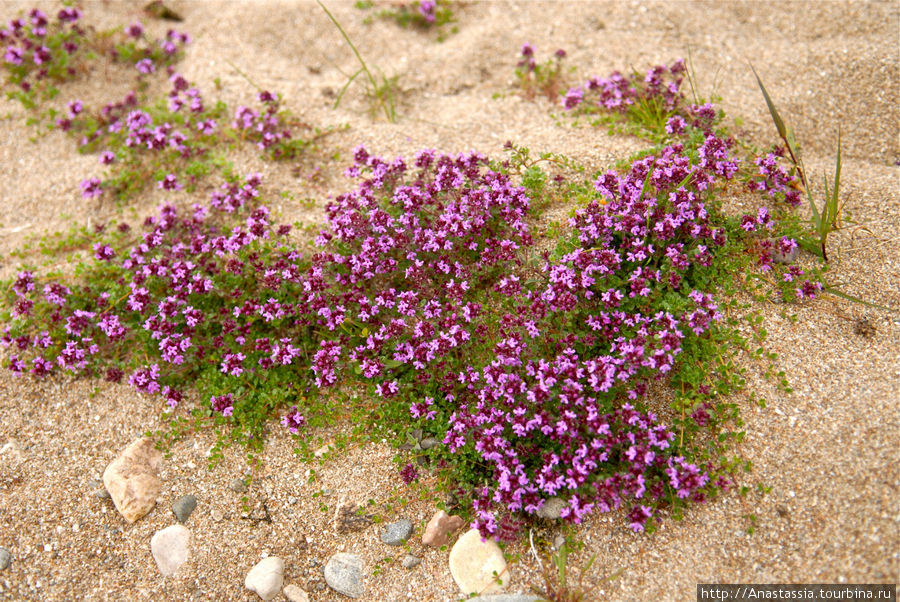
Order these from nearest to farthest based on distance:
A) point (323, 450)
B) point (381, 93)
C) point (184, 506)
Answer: point (184, 506) < point (323, 450) < point (381, 93)

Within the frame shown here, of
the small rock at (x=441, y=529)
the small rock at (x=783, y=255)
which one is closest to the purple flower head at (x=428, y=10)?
the small rock at (x=783, y=255)

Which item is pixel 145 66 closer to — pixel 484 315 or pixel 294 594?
pixel 484 315

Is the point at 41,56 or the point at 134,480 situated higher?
the point at 41,56

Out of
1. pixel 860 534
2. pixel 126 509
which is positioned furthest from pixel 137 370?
pixel 860 534

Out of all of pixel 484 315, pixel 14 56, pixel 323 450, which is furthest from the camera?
pixel 14 56

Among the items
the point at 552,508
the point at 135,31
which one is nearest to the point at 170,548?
the point at 552,508

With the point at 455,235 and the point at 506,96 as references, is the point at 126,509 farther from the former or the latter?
the point at 506,96

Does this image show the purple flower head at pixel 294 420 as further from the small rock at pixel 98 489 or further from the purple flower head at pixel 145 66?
the purple flower head at pixel 145 66
